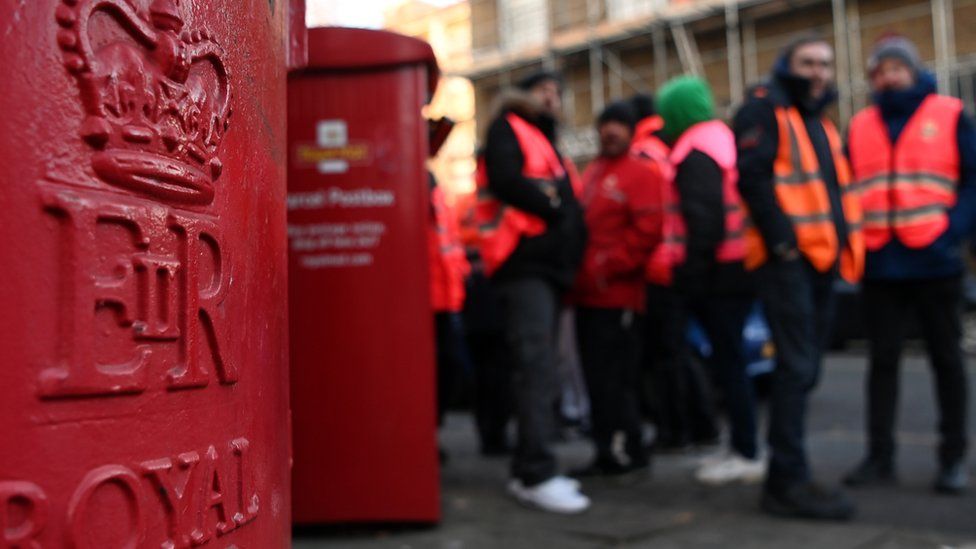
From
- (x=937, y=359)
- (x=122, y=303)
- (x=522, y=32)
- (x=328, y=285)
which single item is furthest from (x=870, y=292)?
(x=522, y=32)

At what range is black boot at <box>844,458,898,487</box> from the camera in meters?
4.62

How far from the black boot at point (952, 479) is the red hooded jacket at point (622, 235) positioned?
62.3 inches

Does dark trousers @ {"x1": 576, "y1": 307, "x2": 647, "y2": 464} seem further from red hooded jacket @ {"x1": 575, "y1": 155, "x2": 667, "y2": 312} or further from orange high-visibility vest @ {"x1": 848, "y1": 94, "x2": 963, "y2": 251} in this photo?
orange high-visibility vest @ {"x1": 848, "y1": 94, "x2": 963, "y2": 251}

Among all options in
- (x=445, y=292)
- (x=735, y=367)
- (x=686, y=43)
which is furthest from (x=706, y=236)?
(x=686, y=43)

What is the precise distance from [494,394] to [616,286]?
1.32m

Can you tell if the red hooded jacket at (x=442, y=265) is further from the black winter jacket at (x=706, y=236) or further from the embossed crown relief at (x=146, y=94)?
the embossed crown relief at (x=146, y=94)

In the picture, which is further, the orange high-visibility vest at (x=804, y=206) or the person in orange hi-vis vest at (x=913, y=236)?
the person in orange hi-vis vest at (x=913, y=236)

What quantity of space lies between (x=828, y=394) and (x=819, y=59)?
5253 millimetres

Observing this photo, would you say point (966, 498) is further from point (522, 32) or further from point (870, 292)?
point (522, 32)

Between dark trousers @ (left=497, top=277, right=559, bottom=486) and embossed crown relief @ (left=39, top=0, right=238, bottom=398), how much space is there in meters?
3.02

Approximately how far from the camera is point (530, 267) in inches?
172

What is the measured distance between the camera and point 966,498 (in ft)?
14.1

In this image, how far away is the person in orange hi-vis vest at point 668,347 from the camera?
5.80 meters

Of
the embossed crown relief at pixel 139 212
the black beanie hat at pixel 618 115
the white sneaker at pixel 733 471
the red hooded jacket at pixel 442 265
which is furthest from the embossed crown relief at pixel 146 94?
the red hooded jacket at pixel 442 265
